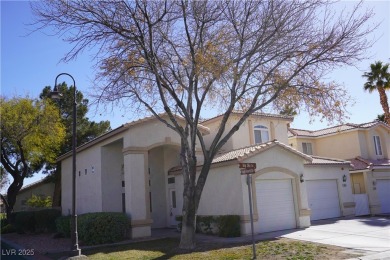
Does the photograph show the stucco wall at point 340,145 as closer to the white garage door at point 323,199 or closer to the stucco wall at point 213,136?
the white garage door at point 323,199

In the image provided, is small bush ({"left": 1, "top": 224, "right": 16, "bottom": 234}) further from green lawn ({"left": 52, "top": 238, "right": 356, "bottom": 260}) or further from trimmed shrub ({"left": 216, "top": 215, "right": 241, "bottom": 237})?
trimmed shrub ({"left": 216, "top": 215, "right": 241, "bottom": 237})

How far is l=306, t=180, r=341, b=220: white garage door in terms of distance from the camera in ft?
72.5

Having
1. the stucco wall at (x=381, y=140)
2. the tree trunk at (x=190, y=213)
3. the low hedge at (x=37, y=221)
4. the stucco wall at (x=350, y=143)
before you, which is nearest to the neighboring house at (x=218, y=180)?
the low hedge at (x=37, y=221)

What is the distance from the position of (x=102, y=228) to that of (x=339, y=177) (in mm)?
14688

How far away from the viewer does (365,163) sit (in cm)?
A: 2648

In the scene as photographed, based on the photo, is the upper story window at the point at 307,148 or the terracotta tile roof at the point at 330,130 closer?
the terracotta tile roof at the point at 330,130

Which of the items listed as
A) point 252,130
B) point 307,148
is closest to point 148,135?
point 252,130

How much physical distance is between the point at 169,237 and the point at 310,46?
10.5 meters

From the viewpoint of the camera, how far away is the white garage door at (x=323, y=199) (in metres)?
22.1

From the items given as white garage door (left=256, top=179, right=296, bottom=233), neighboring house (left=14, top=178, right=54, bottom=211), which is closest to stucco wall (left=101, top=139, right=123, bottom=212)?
white garage door (left=256, top=179, right=296, bottom=233)

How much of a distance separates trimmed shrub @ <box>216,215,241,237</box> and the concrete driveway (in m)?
2.08

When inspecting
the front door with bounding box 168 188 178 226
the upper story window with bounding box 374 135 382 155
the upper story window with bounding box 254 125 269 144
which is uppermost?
the upper story window with bounding box 254 125 269 144

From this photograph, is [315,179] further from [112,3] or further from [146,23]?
[112,3]

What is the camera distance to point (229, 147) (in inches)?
969
